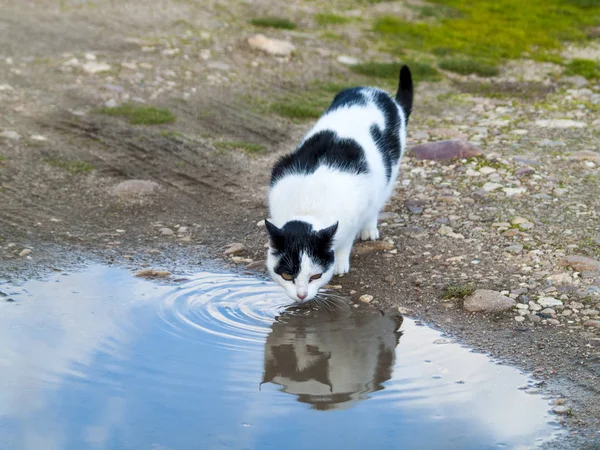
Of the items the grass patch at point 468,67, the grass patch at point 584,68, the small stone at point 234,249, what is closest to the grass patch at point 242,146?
the small stone at point 234,249

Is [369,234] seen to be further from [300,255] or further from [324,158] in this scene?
[300,255]

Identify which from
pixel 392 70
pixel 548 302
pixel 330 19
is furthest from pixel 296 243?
pixel 330 19

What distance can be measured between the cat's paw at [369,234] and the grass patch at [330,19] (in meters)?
7.16

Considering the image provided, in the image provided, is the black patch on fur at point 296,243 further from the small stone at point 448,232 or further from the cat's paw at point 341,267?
the small stone at point 448,232

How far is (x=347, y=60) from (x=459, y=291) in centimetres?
642

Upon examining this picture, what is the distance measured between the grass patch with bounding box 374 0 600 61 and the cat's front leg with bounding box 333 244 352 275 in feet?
21.8

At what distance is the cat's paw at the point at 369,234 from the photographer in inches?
255

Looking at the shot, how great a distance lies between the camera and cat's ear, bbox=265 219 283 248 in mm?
5012

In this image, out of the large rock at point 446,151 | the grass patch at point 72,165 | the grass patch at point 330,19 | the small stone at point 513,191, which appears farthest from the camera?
the grass patch at point 330,19

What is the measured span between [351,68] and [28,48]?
4073 mm

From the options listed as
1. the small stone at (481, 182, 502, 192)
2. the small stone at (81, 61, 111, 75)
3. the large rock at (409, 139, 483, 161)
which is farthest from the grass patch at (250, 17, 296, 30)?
the small stone at (481, 182, 502, 192)

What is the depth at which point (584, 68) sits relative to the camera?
439 inches

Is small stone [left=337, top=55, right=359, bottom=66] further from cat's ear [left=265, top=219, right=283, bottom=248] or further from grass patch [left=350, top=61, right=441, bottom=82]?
cat's ear [left=265, top=219, right=283, bottom=248]

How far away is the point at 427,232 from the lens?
21.5 feet
